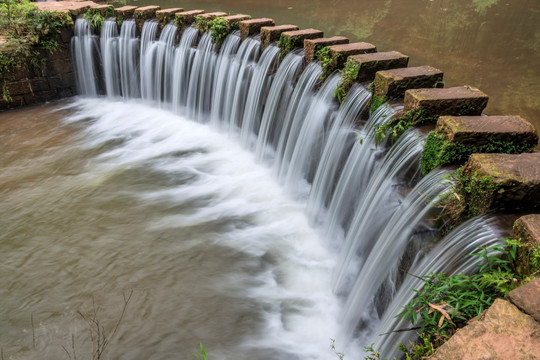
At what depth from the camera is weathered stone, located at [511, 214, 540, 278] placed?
2.00 meters

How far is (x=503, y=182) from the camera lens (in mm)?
2348

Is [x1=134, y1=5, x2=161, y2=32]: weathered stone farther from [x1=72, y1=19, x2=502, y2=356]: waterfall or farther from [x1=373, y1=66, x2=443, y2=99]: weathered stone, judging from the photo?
[x1=373, y1=66, x2=443, y2=99]: weathered stone

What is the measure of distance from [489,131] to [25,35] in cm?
1023

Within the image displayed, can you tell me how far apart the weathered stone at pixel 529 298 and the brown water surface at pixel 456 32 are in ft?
15.1

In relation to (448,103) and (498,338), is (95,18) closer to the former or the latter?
(448,103)

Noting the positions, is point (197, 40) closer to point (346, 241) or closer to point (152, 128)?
point (152, 128)

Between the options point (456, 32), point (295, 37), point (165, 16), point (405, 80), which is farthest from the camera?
point (456, 32)

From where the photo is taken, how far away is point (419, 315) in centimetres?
249

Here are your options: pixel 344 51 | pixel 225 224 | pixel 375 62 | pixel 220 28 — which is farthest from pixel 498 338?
pixel 220 28

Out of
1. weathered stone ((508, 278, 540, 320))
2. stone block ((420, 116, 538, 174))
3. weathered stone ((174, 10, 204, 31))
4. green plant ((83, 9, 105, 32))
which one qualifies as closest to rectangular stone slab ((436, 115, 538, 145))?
stone block ((420, 116, 538, 174))

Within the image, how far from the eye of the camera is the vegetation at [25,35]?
29.7ft

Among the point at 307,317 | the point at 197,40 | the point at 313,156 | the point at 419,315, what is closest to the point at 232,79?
the point at 197,40

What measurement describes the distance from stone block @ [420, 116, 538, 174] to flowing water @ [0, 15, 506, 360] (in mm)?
208

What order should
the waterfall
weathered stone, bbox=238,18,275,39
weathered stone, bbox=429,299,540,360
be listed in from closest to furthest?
1. weathered stone, bbox=429,299,540,360
2. the waterfall
3. weathered stone, bbox=238,18,275,39
